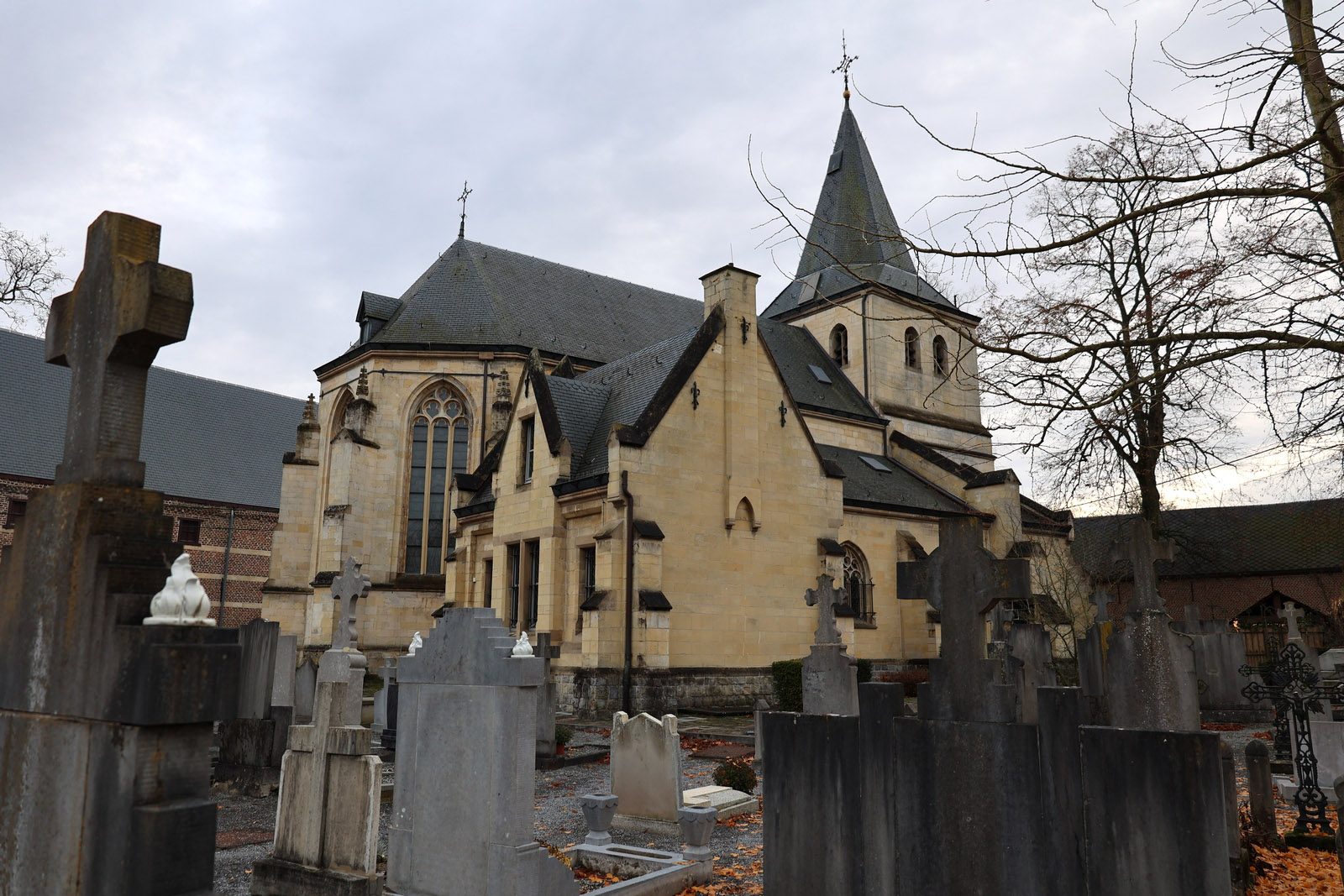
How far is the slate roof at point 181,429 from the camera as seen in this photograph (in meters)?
33.5

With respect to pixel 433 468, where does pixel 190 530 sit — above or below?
below

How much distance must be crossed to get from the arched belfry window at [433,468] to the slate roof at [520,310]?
7.02ft

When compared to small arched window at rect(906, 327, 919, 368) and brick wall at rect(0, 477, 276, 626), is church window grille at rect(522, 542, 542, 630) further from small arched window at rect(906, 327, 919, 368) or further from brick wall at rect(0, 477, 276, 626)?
brick wall at rect(0, 477, 276, 626)

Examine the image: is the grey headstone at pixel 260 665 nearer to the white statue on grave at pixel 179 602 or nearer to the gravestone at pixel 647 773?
the gravestone at pixel 647 773

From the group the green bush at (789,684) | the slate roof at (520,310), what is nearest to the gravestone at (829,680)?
the green bush at (789,684)

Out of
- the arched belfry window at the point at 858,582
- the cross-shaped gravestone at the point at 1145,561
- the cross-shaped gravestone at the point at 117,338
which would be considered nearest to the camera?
the cross-shaped gravestone at the point at 117,338

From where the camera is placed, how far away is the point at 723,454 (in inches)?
829

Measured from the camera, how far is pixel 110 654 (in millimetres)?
3553

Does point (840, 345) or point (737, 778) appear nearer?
point (737, 778)

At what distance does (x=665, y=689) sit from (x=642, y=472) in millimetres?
4589


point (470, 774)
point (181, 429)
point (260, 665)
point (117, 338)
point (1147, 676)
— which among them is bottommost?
point (470, 774)

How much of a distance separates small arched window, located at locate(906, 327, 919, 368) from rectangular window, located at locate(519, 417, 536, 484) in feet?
58.9

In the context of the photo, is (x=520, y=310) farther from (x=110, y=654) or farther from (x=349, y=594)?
(x=110, y=654)

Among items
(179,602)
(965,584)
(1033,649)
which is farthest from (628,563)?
(179,602)
